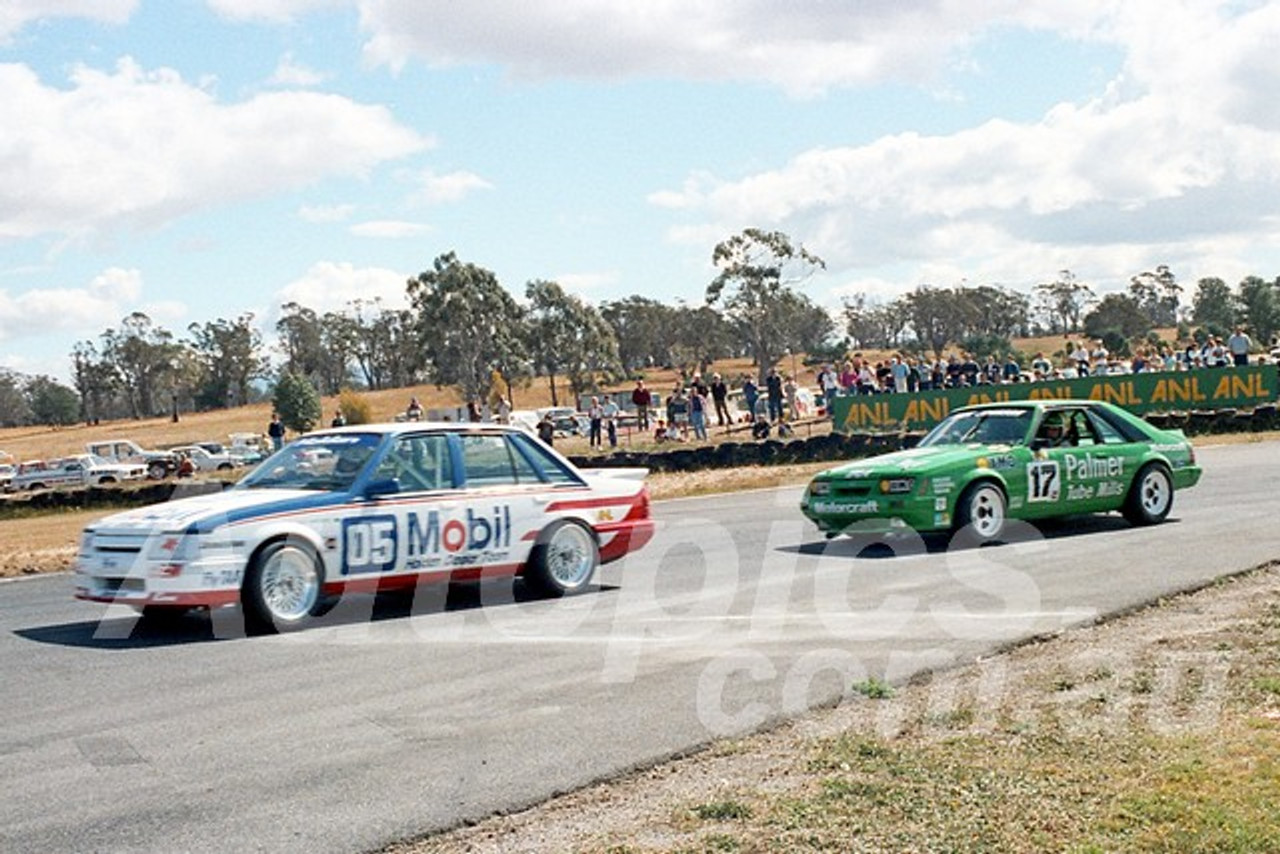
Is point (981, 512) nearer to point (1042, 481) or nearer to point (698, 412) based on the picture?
point (1042, 481)

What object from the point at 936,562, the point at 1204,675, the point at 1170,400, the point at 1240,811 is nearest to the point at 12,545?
the point at 936,562

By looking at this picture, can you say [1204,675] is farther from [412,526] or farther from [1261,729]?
[412,526]

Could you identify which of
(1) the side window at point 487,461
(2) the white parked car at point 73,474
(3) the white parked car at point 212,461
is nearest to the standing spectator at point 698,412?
(1) the side window at point 487,461

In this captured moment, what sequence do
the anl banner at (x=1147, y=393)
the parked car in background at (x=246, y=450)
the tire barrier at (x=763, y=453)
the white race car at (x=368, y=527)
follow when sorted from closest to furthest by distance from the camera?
the white race car at (x=368, y=527), the tire barrier at (x=763, y=453), the anl banner at (x=1147, y=393), the parked car in background at (x=246, y=450)

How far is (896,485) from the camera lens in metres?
13.0

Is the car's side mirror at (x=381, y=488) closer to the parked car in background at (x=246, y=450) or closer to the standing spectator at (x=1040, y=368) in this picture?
the standing spectator at (x=1040, y=368)

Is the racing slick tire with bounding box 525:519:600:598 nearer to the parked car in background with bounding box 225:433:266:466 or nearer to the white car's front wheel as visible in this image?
the white car's front wheel

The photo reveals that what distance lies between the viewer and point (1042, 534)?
13.9 metres

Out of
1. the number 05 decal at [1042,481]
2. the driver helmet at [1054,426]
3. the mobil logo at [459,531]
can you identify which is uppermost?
the driver helmet at [1054,426]

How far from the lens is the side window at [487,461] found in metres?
11.1

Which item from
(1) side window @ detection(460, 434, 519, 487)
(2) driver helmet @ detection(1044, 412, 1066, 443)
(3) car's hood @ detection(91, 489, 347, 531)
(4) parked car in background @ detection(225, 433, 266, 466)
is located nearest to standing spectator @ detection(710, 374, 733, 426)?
(2) driver helmet @ detection(1044, 412, 1066, 443)

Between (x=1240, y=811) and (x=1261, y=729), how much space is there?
1237 mm

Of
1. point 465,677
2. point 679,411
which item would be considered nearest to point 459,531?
point 465,677

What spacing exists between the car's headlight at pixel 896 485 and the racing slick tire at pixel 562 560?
2966 millimetres
